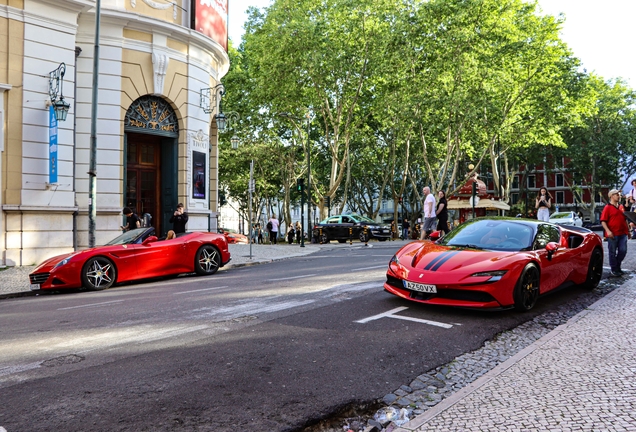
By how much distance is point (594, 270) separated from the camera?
863 cm

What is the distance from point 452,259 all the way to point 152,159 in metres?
15.9

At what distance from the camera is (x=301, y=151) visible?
43219mm

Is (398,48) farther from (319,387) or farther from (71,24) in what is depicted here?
(319,387)

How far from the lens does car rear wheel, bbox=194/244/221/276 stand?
1227 centimetres

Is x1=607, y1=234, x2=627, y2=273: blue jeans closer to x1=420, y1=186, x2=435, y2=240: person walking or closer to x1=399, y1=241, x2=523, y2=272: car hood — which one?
x1=399, y1=241, x2=523, y2=272: car hood

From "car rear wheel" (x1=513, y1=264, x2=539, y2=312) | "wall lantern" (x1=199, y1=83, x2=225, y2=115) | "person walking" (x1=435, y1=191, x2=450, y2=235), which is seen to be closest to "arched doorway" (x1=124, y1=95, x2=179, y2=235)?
"wall lantern" (x1=199, y1=83, x2=225, y2=115)

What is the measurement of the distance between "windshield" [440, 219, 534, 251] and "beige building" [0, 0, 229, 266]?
12411 millimetres

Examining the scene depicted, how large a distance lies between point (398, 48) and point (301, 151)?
1425cm

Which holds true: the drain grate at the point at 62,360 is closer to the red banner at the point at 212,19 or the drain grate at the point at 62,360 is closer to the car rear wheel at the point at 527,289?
the car rear wheel at the point at 527,289

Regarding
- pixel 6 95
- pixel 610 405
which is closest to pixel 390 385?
pixel 610 405

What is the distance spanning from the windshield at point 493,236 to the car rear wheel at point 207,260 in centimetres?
635

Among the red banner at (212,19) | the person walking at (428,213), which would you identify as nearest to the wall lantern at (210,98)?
→ the red banner at (212,19)

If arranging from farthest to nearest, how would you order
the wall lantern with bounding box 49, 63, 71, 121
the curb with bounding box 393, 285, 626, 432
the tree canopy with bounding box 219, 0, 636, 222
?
the tree canopy with bounding box 219, 0, 636, 222, the wall lantern with bounding box 49, 63, 71, 121, the curb with bounding box 393, 285, 626, 432

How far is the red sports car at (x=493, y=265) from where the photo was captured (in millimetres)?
6301
